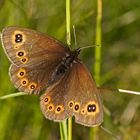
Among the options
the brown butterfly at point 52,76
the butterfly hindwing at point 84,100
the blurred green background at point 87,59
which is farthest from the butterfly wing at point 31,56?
the blurred green background at point 87,59

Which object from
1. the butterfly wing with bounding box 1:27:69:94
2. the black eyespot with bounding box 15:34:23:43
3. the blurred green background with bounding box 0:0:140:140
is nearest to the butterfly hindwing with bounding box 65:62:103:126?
the butterfly wing with bounding box 1:27:69:94

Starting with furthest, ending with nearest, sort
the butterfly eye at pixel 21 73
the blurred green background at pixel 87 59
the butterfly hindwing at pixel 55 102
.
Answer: the blurred green background at pixel 87 59, the butterfly eye at pixel 21 73, the butterfly hindwing at pixel 55 102

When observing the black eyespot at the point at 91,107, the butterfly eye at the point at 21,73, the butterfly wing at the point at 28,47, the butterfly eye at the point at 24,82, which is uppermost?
the butterfly wing at the point at 28,47

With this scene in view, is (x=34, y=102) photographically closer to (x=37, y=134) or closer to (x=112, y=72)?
(x=37, y=134)

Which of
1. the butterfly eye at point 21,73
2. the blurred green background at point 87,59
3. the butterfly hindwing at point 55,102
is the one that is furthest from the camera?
the blurred green background at point 87,59

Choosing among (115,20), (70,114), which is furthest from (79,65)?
(115,20)

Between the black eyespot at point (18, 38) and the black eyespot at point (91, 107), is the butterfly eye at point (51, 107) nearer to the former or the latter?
the black eyespot at point (91, 107)

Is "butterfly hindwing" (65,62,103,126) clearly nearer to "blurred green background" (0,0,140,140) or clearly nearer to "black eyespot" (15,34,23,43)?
"black eyespot" (15,34,23,43)

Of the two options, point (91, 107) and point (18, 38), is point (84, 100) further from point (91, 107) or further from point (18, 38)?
point (18, 38)
